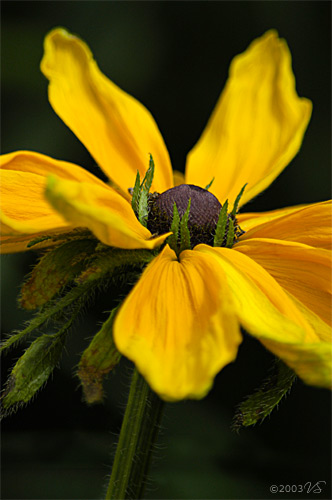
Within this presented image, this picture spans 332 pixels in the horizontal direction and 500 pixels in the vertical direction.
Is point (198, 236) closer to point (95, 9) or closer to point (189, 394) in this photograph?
point (189, 394)

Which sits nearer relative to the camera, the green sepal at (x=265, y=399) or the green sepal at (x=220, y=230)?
the green sepal at (x=265, y=399)

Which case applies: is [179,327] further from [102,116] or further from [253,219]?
[102,116]

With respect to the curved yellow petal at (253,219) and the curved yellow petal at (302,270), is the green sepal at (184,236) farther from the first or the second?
the curved yellow petal at (253,219)

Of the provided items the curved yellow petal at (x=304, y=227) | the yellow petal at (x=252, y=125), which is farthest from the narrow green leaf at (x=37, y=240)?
the yellow petal at (x=252, y=125)

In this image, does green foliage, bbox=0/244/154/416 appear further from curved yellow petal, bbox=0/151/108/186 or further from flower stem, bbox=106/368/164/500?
curved yellow petal, bbox=0/151/108/186

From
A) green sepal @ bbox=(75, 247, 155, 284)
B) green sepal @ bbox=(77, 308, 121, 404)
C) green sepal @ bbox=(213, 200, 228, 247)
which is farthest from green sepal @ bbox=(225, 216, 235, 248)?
green sepal @ bbox=(77, 308, 121, 404)

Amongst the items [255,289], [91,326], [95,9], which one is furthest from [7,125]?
[255,289]

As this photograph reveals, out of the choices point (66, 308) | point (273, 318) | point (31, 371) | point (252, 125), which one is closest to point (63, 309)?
point (66, 308)
